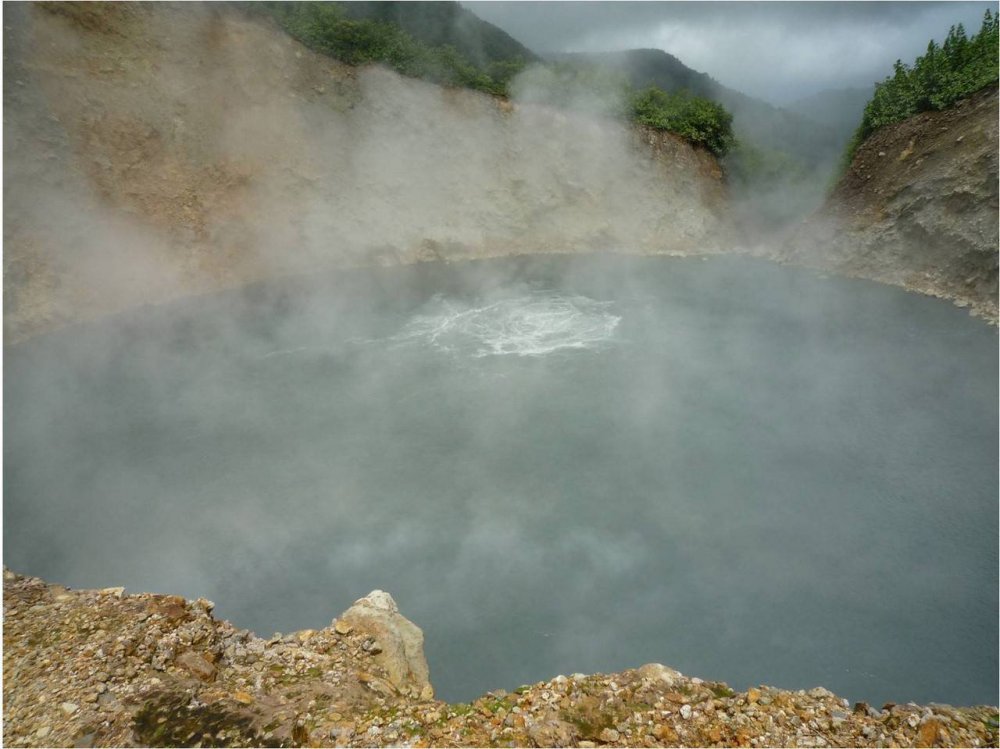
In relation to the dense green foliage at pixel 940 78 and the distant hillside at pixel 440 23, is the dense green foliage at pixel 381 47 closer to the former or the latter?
the distant hillside at pixel 440 23

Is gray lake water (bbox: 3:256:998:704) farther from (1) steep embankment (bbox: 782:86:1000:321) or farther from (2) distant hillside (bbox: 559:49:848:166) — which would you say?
(2) distant hillside (bbox: 559:49:848:166)

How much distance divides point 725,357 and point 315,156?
23.8 metres

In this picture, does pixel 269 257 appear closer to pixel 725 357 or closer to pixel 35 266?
pixel 35 266

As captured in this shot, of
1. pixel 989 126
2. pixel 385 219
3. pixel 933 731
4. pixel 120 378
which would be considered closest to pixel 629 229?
pixel 385 219

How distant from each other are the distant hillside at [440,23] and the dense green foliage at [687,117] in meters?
7.87

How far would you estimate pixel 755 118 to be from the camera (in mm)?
52375

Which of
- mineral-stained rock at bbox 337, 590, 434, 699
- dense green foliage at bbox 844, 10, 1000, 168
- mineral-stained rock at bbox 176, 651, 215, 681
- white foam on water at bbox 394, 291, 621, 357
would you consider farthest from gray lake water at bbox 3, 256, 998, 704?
dense green foliage at bbox 844, 10, 1000, 168

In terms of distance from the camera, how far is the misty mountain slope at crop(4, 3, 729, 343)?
24.5m

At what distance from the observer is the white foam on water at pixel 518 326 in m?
21.7

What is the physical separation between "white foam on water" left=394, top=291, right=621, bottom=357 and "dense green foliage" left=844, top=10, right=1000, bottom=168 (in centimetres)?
1971

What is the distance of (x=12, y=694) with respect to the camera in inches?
240

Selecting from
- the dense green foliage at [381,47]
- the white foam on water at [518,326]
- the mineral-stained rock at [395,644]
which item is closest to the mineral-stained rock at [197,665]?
the mineral-stained rock at [395,644]

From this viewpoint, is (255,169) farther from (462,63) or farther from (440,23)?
(440,23)

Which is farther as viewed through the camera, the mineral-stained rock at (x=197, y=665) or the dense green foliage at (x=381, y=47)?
the dense green foliage at (x=381, y=47)
